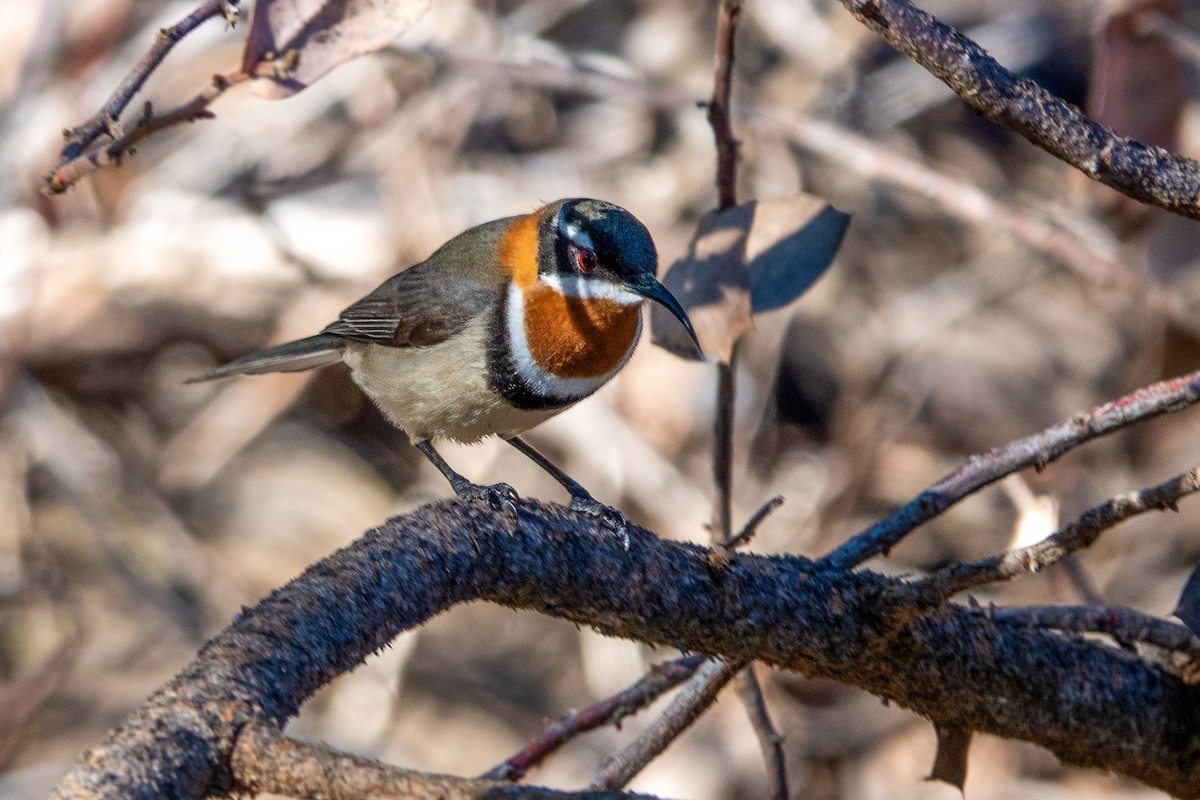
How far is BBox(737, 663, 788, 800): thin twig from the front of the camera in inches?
120

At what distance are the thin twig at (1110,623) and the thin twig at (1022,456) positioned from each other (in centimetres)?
28

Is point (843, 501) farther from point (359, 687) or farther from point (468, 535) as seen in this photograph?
point (468, 535)

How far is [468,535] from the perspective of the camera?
2096mm

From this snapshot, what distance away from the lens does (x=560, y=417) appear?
6.55 m

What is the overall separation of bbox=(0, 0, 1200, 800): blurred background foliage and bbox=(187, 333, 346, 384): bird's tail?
188 cm

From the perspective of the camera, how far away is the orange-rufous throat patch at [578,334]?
3.60m

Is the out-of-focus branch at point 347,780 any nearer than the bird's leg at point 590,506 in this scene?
Yes

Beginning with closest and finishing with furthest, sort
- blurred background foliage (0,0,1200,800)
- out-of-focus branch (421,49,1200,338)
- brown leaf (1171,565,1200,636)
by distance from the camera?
brown leaf (1171,565,1200,636) → out-of-focus branch (421,49,1200,338) → blurred background foliage (0,0,1200,800)

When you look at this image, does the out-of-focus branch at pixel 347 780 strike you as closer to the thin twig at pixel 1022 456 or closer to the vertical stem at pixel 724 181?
the thin twig at pixel 1022 456

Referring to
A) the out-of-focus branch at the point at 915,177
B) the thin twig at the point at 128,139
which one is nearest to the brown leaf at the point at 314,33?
the thin twig at the point at 128,139

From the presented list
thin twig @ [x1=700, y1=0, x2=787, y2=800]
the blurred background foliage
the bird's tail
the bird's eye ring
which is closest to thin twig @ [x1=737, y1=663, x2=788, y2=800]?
thin twig @ [x1=700, y1=0, x2=787, y2=800]

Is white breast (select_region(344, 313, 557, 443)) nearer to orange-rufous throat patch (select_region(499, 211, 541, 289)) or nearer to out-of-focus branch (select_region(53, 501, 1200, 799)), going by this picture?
orange-rufous throat patch (select_region(499, 211, 541, 289))

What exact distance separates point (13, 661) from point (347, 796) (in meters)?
5.04

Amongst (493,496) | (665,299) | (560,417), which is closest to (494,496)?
(493,496)
